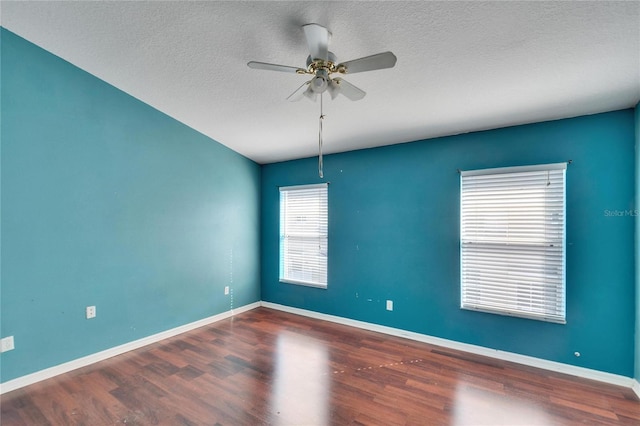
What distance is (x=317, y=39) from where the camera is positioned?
1.88 meters

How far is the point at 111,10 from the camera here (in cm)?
211

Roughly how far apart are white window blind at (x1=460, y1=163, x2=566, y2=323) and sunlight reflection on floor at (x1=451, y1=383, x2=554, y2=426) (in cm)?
92

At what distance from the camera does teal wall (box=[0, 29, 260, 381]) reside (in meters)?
2.55

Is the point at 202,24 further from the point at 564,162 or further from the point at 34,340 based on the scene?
the point at 564,162

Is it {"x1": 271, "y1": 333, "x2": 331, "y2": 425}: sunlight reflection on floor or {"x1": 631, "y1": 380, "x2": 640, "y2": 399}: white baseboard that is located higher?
{"x1": 631, "y1": 380, "x2": 640, "y2": 399}: white baseboard

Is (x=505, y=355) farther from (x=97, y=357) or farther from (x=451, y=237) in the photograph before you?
(x=97, y=357)

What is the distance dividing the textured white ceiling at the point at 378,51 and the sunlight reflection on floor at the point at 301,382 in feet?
8.46

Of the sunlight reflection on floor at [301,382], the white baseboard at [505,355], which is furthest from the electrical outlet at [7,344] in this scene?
the white baseboard at [505,355]

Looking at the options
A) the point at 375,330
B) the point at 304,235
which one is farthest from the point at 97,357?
the point at 375,330

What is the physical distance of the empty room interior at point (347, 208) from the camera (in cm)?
209

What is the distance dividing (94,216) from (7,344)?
4.07 ft

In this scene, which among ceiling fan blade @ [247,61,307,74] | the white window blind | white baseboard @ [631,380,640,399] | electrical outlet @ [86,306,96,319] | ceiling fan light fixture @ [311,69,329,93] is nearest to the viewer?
ceiling fan blade @ [247,61,307,74]

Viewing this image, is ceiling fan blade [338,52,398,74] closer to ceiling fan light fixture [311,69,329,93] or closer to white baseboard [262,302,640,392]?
ceiling fan light fixture [311,69,329,93]

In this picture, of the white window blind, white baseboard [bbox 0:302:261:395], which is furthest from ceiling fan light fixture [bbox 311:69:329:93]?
white baseboard [bbox 0:302:261:395]
